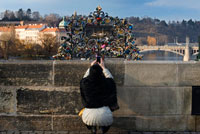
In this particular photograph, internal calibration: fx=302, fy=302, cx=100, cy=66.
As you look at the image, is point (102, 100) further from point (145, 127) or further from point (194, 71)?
point (194, 71)

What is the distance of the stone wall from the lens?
5844mm

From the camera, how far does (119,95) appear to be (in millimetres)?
5859

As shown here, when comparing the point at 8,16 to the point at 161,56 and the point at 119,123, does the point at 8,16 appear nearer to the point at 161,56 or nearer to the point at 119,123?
the point at 161,56

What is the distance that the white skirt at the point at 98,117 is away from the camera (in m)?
4.61

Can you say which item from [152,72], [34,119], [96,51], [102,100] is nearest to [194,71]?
[152,72]

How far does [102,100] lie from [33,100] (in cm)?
→ 176

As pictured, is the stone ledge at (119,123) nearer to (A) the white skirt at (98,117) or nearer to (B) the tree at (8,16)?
(A) the white skirt at (98,117)

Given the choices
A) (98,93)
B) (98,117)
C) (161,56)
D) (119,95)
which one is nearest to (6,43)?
(119,95)

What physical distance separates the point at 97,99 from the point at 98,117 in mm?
289

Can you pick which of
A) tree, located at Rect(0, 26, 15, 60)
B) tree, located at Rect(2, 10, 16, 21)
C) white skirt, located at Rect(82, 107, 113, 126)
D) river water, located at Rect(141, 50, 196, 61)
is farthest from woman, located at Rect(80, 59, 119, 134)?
tree, located at Rect(2, 10, 16, 21)

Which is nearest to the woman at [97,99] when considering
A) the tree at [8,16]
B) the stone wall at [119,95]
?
the stone wall at [119,95]

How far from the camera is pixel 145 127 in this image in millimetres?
5879

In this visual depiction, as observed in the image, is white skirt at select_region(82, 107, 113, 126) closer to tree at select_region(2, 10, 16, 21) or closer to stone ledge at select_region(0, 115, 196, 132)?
stone ledge at select_region(0, 115, 196, 132)

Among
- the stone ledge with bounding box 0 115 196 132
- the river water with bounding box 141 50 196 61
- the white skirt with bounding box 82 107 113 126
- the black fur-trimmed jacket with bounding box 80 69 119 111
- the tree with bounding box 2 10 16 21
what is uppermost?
the tree with bounding box 2 10 16 21
